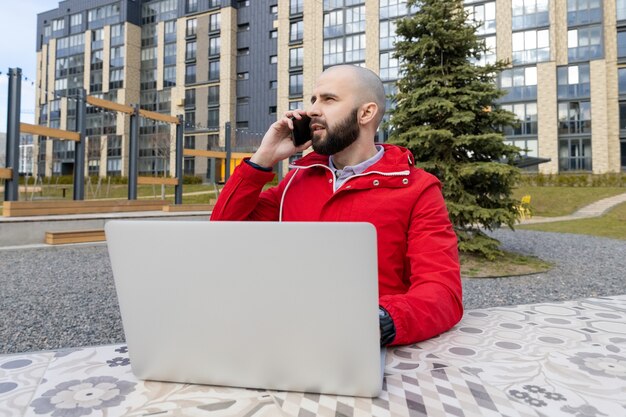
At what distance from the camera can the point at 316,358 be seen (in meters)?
0.75

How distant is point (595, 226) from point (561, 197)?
699cm

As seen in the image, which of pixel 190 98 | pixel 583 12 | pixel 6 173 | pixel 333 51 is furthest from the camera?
pixel 190 98

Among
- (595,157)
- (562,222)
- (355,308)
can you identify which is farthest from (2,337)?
(595,157)

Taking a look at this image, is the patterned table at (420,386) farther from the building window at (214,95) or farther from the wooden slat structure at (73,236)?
the building window at (214,95)

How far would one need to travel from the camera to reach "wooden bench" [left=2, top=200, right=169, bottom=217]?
7.27m

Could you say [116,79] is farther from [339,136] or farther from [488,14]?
[339,136]

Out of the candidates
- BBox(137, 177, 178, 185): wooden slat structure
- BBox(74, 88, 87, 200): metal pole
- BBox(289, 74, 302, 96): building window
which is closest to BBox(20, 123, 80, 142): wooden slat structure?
BBox(74, 88, 87, 200): metal pole

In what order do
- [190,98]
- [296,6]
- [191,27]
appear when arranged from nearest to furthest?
[296,6], [190,98], [191,27]

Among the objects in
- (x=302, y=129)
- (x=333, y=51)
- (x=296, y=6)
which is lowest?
(x=302, y=129)

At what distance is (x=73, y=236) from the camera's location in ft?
25.1

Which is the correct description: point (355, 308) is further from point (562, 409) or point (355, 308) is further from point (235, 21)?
point (235, 21)

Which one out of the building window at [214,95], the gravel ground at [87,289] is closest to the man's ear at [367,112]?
the gravel ground at [87,289]

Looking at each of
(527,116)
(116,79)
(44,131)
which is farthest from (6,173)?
(116,79)

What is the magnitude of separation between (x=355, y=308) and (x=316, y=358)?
0.44 ft
